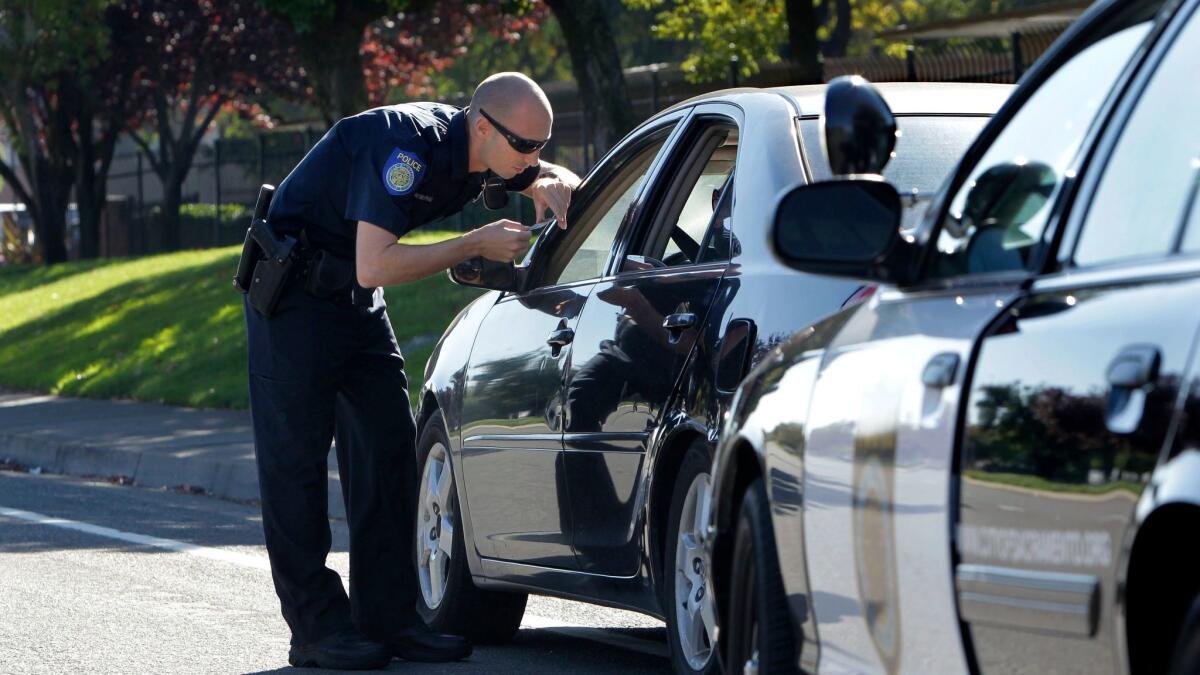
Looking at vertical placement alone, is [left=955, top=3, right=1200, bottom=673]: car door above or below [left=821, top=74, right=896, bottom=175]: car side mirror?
below

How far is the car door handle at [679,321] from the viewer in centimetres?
522

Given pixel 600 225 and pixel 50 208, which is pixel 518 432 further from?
pixel 50 208

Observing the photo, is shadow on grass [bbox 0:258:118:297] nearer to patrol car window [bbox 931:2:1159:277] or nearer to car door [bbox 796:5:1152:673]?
car door [bbox 796:5:1152:673]

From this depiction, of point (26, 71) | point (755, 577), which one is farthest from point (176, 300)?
point (755, 577)

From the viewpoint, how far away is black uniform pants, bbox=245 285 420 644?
6.30 m

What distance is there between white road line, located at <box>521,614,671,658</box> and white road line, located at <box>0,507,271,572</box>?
1.34 metres

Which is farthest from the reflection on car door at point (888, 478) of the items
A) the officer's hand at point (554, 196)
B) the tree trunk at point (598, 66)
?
the tree trunk at point (598, 66)

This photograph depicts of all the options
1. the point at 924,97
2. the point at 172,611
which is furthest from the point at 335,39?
the point at 924,97

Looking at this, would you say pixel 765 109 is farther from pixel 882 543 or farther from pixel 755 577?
pixel 882 543

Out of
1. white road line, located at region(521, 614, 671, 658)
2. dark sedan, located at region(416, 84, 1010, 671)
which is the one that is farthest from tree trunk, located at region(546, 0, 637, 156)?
dark sedan, located at region(416, 84, 1010, 671)

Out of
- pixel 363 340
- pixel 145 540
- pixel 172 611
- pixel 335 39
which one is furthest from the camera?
pixel 335 39

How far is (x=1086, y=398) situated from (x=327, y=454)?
4.05 metres

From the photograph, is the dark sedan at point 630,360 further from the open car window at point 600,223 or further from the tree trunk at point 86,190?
the tree trunk at point 86,190

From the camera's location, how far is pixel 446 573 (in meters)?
6.83
